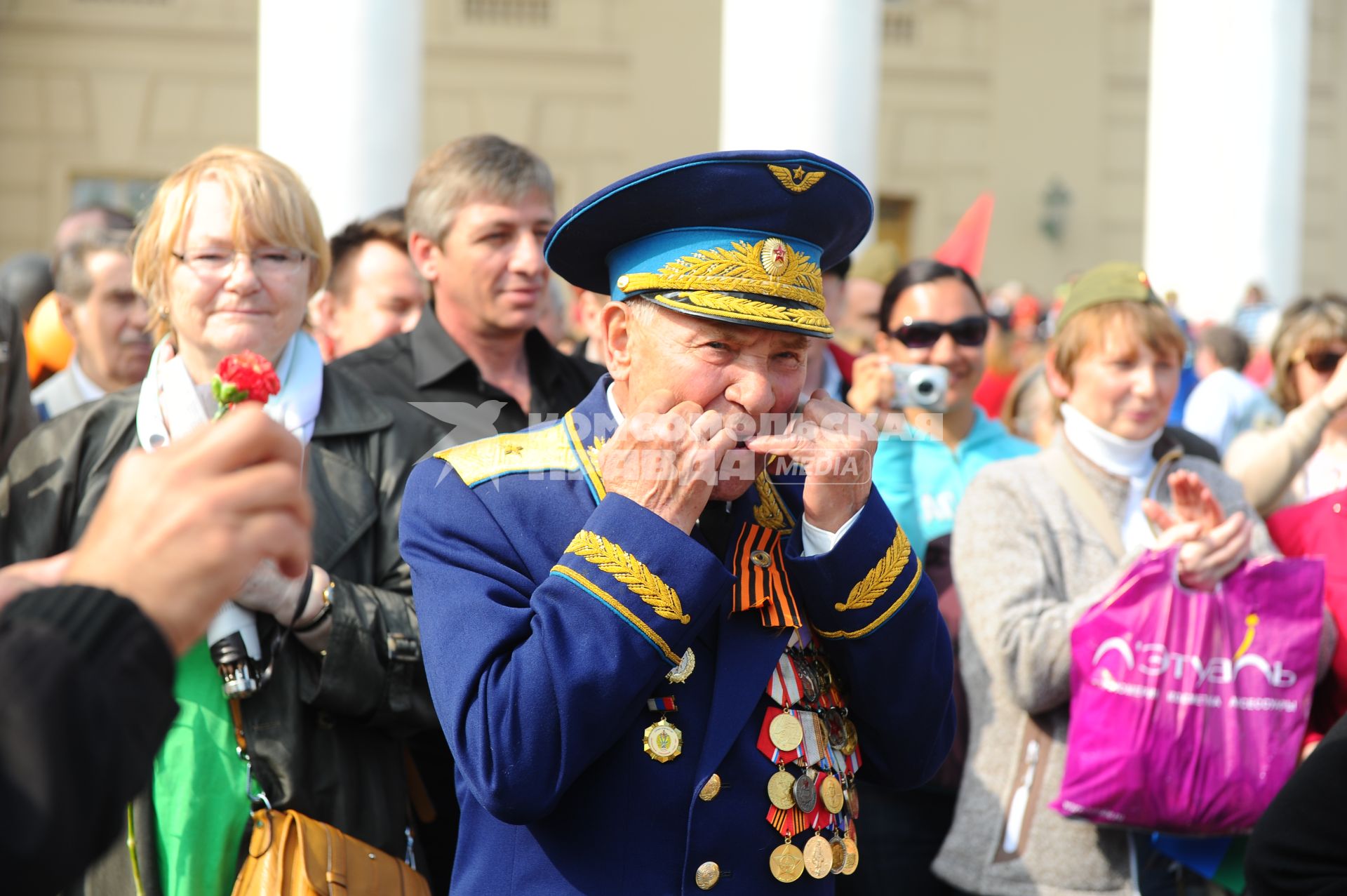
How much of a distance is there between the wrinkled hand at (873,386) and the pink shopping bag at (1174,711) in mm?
909

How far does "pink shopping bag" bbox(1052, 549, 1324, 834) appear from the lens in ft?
11.4

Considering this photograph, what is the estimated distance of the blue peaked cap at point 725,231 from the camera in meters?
2.28

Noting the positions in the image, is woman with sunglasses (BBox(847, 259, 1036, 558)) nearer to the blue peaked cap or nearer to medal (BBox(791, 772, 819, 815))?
the blue peaked cap

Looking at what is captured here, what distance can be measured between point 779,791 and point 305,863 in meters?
0.97

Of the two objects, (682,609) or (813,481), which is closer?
(682,609)

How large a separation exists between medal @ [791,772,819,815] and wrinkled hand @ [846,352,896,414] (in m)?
1.96

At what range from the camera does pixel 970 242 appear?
5.13 m

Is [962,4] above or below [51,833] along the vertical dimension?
above

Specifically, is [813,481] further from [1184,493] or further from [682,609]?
[1184,493]

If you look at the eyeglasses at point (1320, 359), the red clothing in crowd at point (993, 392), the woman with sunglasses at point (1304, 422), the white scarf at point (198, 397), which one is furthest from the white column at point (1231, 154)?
the white scarf at point (198, 397)

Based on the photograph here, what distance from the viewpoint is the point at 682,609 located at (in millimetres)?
2141

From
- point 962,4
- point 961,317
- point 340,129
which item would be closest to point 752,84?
point 340,129

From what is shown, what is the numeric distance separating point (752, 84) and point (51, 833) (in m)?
8.36

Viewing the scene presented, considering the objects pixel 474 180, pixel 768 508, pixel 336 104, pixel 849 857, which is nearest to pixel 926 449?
pixel 474 180
